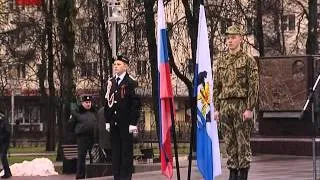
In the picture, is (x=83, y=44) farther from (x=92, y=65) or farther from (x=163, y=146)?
(x=163, y=146)

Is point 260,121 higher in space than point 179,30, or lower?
lower

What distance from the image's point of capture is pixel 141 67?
111ft

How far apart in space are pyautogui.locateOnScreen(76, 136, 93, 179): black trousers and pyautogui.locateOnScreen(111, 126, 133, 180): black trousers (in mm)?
6328

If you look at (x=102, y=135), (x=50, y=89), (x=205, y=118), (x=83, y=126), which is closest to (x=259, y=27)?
(x=50, y=89)

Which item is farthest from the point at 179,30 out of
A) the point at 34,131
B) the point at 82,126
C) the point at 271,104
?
the point at 34,131

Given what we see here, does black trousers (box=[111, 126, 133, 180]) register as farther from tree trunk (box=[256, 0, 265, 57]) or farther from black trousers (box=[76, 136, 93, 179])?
tree trunk (box=[256, 0, 265, 57])

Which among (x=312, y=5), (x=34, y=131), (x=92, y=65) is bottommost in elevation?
(x=34, y=131)

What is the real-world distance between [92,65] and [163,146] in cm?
2699

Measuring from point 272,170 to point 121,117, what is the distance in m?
4.26

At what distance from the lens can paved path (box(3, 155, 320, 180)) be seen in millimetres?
13367

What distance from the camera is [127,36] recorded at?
30.7m

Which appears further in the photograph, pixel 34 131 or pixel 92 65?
pixel 34 131

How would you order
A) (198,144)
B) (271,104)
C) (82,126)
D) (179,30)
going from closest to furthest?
(198,144)
(82,126)
(271,104)
(179,30)

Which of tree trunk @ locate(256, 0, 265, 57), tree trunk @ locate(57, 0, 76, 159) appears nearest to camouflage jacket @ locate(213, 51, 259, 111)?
tree trunk @ locate(57, 0, 76, 159)
